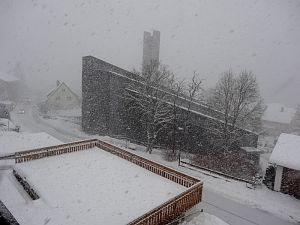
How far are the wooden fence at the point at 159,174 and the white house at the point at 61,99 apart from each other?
45273mm

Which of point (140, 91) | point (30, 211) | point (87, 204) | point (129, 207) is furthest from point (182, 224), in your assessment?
point (140, 91)

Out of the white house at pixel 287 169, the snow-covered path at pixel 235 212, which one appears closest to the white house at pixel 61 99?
the snow-covered path at pixel 235 212

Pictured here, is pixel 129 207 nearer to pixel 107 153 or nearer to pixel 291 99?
pixel 107 153

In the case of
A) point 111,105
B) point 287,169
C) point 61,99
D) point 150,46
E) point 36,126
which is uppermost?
point 150,46

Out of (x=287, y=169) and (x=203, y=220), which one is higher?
(x=287, y=169)

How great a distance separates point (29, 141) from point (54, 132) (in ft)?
59.0

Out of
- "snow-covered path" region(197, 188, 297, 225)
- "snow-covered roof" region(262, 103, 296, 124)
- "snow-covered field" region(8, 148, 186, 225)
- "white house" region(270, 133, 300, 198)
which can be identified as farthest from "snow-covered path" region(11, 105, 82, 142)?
"snow-covered roof" region(262, 103, 296, 124)

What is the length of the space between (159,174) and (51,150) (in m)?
6.92

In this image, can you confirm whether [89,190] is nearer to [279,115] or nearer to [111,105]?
[111,105]

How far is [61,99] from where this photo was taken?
61.1 meters

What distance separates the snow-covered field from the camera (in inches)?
399

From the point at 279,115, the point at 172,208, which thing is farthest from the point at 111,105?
the point at 279,115

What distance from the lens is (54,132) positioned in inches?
1575

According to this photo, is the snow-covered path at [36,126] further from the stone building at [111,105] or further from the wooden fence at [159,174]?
the wooden fence at [159,174]
